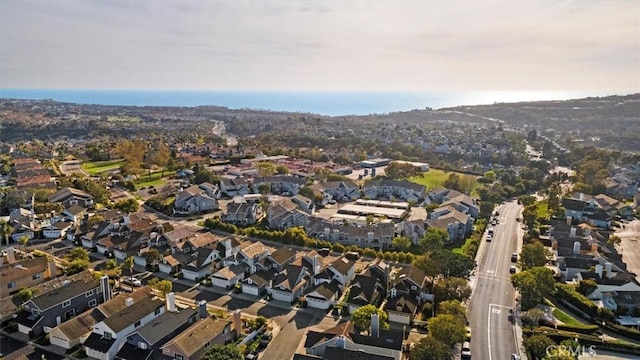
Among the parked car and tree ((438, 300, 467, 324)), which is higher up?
tree ((438, 300, 467, 324))

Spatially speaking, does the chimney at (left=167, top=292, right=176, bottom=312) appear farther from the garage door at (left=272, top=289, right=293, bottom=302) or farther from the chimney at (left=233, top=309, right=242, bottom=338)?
the garage door at (left=272, top=289, right=293, bottom=302)

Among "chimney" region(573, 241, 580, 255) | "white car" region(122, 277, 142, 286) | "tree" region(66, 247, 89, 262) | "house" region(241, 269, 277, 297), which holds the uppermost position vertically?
"chimney" region(573, 241, 580, 255)

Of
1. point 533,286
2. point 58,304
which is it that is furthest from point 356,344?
point 58,304

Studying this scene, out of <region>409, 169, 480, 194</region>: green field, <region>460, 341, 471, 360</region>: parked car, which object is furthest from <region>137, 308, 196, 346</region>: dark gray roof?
<region>409, 169, 480, 194</region>: green field

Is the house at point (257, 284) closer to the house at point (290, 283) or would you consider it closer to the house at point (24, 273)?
the house at point (290, 283)

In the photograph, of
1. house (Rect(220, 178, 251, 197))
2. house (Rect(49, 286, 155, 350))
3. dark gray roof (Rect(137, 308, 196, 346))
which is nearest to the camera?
dark gray roof (Rect(137, 308, 196, 346))
